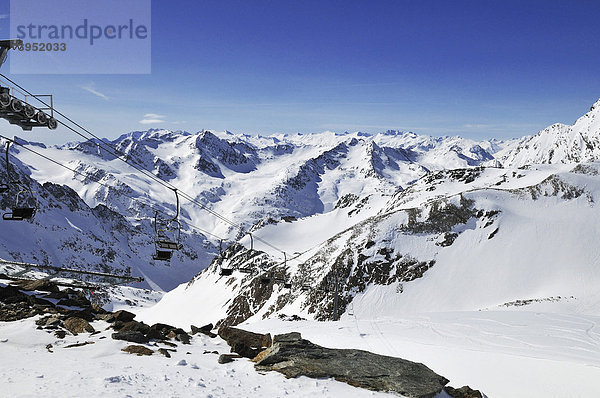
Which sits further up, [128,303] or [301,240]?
[301,240]

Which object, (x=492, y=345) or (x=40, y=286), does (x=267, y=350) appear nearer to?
(x=492, y=345)

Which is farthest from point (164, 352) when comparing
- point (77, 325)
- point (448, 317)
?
point (448, 317)

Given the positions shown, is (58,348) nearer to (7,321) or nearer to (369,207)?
(7,321)

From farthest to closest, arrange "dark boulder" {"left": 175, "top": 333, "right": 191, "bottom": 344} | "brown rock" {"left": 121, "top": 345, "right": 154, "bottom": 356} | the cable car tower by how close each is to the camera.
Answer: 1. "dark boulder" {"left": 175, "top": 333, "right": 191, "bottom": 344}
2. "brown rock" {"left": 121, "top": 345, "right": 154, "bottom": 356}
3. the cable car tower

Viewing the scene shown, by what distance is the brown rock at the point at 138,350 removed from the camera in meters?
18.8

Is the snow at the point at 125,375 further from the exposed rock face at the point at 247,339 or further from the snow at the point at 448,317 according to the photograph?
the exposed rock face at the point at 247,339

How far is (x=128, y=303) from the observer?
177 meters

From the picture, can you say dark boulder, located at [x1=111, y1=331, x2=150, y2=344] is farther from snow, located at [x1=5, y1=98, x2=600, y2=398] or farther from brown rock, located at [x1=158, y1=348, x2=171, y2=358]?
brown rock, located at [x1=158, y1=348, x2=171, y2=358]

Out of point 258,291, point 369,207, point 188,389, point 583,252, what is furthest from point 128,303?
point 188,389

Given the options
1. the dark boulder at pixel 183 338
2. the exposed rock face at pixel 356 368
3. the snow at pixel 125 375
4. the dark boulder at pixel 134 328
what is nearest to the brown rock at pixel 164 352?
the snow at pixel 125 375

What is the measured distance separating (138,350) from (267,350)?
5.96 meters

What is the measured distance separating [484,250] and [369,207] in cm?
11136

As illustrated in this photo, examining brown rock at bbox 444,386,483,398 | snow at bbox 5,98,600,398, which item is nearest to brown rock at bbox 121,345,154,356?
snow at bbox 5,98,600,398

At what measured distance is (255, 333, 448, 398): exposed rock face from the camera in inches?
640
